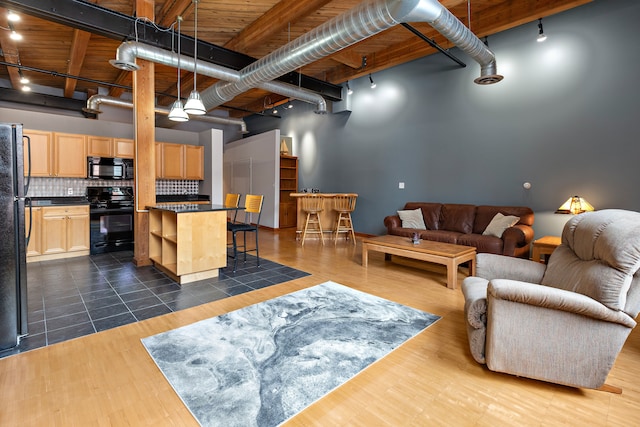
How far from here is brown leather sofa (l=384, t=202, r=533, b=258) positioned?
444 centimetres

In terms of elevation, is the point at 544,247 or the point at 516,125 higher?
the point at 516,125

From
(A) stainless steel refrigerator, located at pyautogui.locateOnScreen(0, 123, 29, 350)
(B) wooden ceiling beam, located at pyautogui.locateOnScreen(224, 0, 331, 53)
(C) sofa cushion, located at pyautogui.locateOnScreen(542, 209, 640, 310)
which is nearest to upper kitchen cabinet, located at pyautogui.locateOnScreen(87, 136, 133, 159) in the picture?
(B) wooden ceiling beam, located at pyautogui.locateOnScreen(224, 0, 331, 53)

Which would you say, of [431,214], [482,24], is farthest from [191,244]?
[482,24]

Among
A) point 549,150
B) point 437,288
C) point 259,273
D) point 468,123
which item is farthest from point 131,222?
point 549,150

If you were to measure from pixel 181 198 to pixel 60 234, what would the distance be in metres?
2.38

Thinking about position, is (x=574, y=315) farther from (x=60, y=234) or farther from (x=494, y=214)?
(x=60, y=234)

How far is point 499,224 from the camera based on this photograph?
483 cm

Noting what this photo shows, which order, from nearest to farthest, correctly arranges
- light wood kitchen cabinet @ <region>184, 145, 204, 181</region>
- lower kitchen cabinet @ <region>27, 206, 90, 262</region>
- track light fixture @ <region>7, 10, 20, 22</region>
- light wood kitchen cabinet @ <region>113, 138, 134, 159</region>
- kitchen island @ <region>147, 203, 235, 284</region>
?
1. kitchen island @ <region>147, 203, 235, 284</region>
2. track light fixture @ <region>7, 10, 20, 22</region>
3. lower kitchen cabinet @ <region>27, 206, 90, 262</region>
4. light wood kitchen cabinet @ <region>113, 138, 134, 159</region>
5. light wood kitchen cabinet @ <region>184, 145, 204, 181</region>

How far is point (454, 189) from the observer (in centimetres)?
595

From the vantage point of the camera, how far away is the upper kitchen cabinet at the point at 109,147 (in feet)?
19.1

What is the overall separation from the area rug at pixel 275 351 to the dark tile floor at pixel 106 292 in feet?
2.10

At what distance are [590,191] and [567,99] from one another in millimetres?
1396

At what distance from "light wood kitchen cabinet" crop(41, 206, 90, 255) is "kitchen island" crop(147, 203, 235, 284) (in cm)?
168

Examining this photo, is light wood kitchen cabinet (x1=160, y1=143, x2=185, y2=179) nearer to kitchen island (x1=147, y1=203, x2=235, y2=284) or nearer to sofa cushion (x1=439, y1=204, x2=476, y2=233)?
kitchen island (x1=147, y1=203, x2=235, y2=284)
